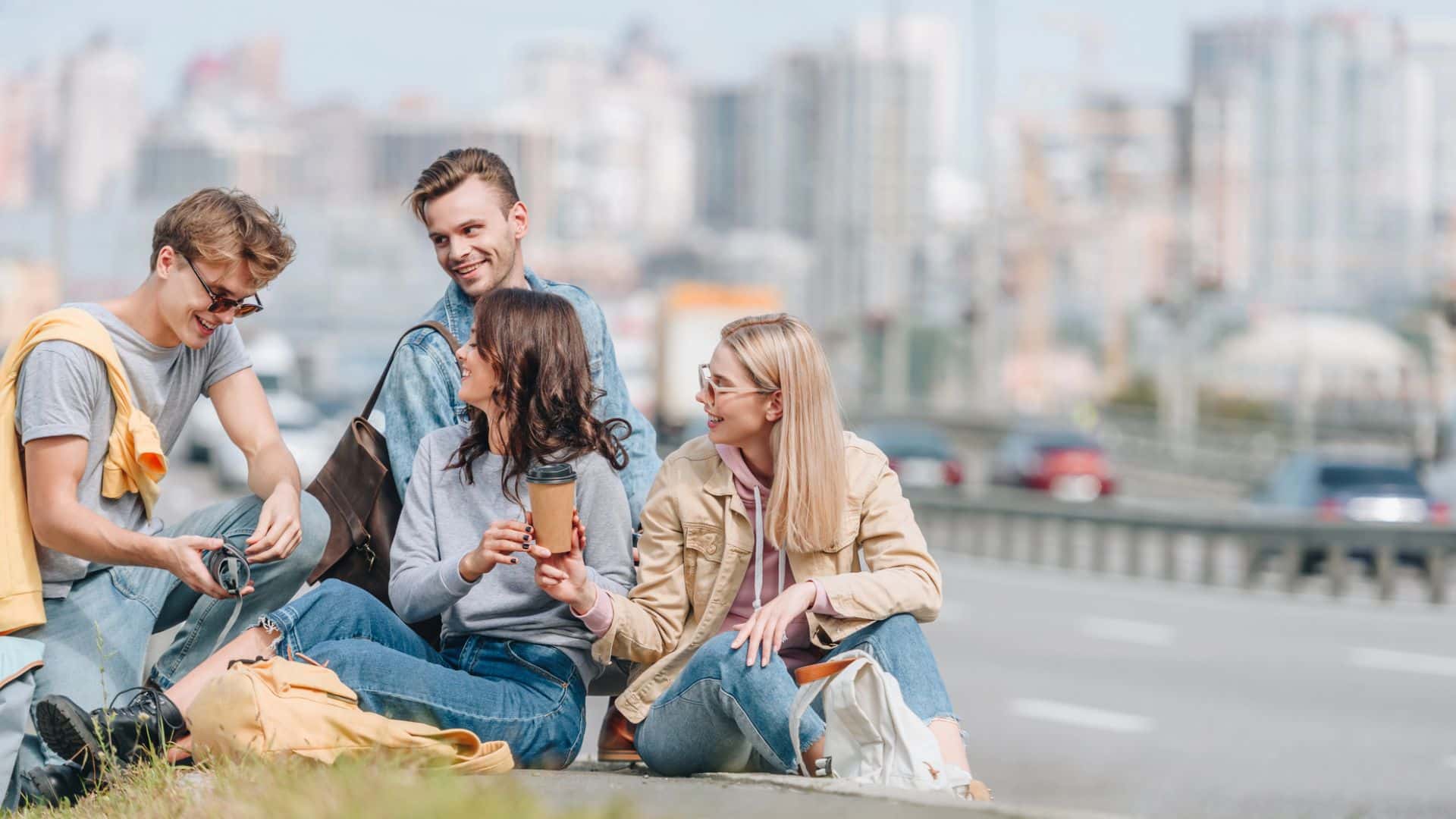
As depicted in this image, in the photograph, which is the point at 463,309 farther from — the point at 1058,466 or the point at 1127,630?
the point at 1058,466

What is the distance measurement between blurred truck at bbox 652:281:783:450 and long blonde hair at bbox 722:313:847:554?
38.3 metres

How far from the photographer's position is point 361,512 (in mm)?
5184

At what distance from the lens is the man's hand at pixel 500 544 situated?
4.53 metres

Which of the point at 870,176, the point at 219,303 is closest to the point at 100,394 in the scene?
the point at 219,303

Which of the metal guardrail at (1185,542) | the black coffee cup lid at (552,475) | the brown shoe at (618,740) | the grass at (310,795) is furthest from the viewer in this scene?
the metal guardrail at (1185,542)

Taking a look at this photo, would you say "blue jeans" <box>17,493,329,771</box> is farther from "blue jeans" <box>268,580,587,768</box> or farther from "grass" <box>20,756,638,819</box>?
"grass" <box>20,756,638,819</box>

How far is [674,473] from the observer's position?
16.5 feet

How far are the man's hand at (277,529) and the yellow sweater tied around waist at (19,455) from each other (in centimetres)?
31

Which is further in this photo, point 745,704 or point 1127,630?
point 1127,630

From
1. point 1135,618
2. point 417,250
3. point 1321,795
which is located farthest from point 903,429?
point 417,250

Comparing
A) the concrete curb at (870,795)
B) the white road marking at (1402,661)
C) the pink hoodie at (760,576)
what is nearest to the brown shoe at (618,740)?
the concrete curb at (870,795)

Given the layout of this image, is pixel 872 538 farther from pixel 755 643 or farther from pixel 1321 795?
pixel 1321 795

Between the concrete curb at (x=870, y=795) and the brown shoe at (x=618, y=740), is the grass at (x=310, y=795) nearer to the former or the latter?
the concrete curb at (x=870, y=795)

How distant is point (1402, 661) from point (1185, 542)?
1353cm
